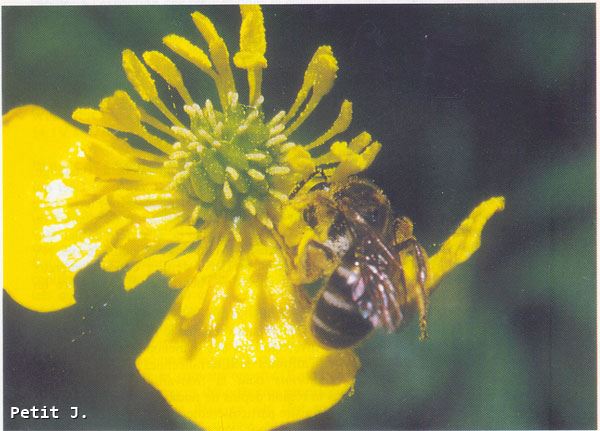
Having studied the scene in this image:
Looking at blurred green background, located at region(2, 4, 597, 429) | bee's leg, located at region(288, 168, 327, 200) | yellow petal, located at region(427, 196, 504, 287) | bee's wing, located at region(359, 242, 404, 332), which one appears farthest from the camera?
blurred green background, located at region(2, 4, 597, 429)

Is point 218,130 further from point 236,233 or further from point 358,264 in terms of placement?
point 358,264

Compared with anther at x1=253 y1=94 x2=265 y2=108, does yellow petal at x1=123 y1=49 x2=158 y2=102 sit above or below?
above

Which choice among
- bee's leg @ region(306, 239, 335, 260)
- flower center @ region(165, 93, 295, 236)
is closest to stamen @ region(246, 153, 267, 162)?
flower center @ region(165, 93, 295, 236)

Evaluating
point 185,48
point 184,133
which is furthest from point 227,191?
point 185,48

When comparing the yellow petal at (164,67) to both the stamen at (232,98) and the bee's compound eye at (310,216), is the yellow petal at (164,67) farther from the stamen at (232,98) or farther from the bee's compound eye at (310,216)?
the bee's compound eye at (310,216)

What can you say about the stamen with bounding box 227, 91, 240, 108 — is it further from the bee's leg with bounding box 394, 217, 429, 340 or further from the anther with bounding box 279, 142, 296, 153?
the bee's leg with bounding box 394, 217, 429, 340

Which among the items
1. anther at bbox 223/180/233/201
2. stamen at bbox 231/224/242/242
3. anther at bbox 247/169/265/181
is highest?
anther at bbox 247/169/265/181
